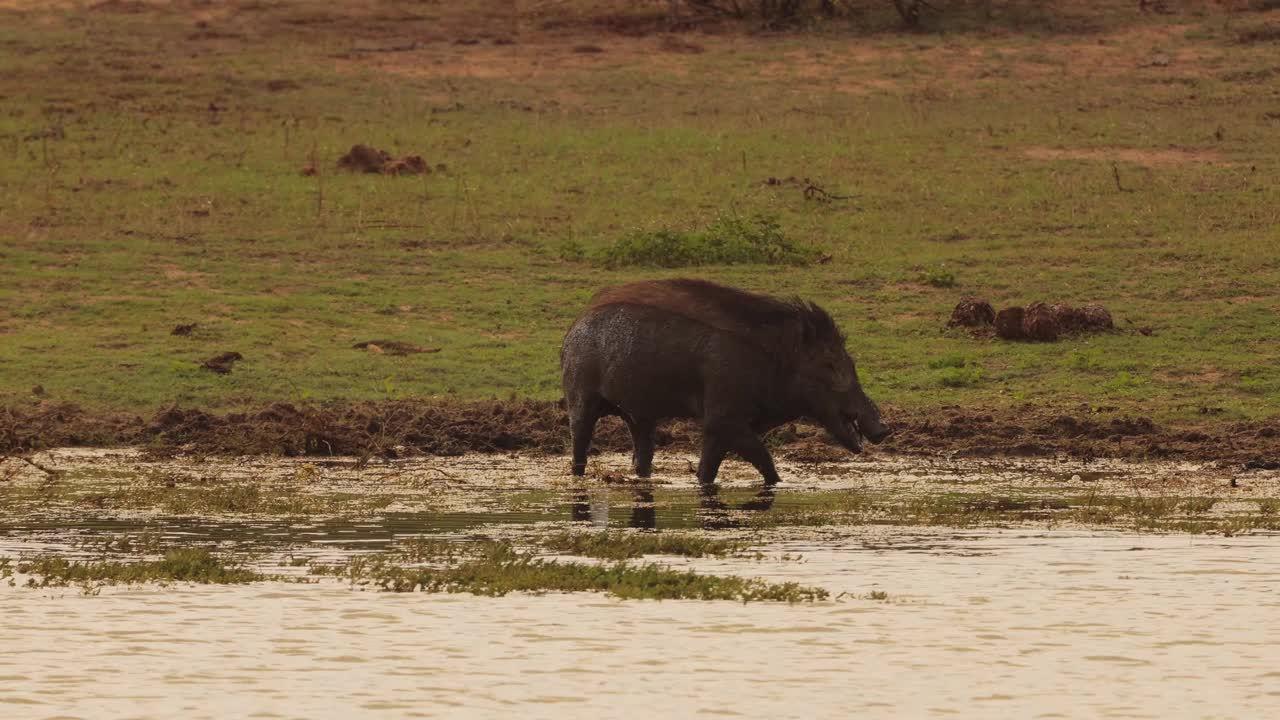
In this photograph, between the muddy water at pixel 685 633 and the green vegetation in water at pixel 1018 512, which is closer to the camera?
the muddy water at pixel 685 633

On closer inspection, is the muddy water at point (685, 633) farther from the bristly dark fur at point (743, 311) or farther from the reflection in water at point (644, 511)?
the bristly dark fur at point (743, 311)

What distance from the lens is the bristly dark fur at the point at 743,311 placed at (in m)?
16.4

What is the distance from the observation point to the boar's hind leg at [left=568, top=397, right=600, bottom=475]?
16953 mm

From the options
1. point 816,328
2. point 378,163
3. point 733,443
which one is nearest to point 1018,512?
point 733,443

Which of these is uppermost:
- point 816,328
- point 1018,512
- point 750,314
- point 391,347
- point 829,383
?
point 750,314

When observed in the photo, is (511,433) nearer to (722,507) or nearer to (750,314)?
(750,314)

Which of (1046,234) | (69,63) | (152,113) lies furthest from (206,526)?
(69,63)

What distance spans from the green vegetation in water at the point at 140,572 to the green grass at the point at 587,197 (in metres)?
9.26

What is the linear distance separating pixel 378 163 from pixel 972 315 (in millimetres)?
12539

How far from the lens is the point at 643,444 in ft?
55.2

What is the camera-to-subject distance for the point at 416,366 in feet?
72.3

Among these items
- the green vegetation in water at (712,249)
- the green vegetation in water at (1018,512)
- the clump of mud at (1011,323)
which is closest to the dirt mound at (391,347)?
the green vegetation in water at (712,249)

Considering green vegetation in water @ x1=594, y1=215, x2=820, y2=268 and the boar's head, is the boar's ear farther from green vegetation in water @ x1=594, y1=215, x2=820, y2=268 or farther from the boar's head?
green vegetation in water @ x1=594, y1=215, x2=820, y2=268

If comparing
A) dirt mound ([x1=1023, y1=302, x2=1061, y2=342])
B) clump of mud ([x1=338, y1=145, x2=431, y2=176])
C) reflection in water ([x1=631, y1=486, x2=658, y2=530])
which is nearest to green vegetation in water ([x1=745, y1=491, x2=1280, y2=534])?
reflection in water ([x1=631, y1=486, x2=658, y2=530])
